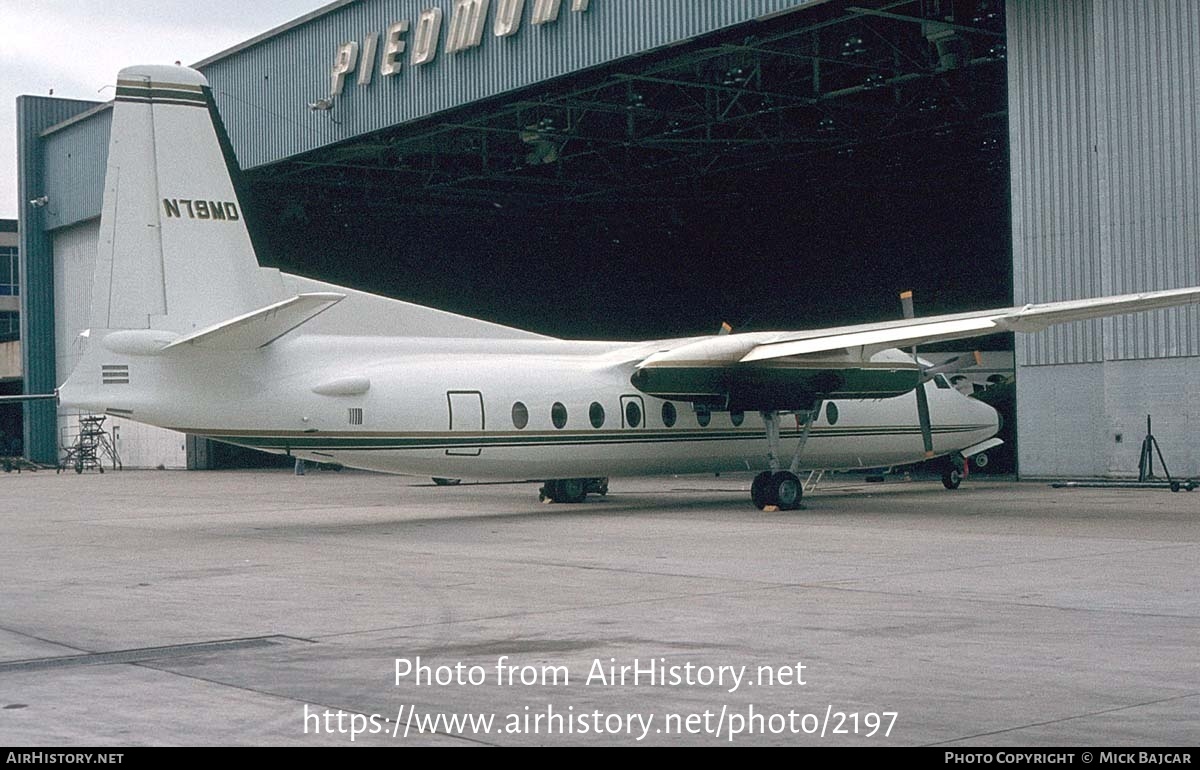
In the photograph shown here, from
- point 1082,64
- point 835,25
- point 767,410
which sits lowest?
point 767,410

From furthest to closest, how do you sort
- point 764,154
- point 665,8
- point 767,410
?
point 764,154 → point 665,8 → point 767,410

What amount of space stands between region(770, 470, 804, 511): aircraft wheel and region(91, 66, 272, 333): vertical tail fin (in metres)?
10.2

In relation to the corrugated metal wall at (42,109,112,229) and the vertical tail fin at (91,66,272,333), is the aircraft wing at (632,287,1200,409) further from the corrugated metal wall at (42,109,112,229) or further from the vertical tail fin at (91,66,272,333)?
the corrugated metal wall at (42,109,112,229)

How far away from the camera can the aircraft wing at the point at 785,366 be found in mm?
23297

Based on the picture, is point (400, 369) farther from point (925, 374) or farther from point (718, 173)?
point (718, 173)

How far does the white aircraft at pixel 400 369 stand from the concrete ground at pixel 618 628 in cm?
176

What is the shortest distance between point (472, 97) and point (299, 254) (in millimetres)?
19536

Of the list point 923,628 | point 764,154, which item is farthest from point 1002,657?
point 764,154

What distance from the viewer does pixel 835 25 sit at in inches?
1249

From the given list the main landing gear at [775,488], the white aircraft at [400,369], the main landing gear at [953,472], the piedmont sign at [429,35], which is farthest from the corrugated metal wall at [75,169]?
the main landing gear at [775,488]

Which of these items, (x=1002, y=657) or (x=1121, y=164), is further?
(x=1121, y=164)
